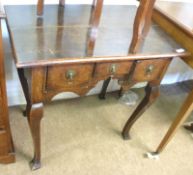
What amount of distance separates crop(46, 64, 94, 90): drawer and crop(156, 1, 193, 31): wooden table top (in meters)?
0.60

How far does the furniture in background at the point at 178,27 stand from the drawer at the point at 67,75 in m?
0.54

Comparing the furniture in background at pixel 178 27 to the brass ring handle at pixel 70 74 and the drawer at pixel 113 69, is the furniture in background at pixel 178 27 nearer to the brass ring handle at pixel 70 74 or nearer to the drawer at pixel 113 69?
the drawer at pixel 113 69

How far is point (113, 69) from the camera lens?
109 centimetres

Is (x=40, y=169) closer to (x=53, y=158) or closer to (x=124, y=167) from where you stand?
(x=53, y=158)

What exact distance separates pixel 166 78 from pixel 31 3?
135 centimetres

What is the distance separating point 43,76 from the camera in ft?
3.15

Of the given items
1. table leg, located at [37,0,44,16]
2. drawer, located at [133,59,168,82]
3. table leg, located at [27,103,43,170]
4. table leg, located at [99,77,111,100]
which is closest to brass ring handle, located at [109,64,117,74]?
drawer, located at [133,59,168,82]

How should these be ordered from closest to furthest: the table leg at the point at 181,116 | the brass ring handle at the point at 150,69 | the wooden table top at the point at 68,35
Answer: the wooden table top at the point at 68,35, the brass ring handle at the point at 150,69, the table leg at the point at 181,116

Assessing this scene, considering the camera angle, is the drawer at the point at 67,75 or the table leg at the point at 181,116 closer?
the drawer at the point at 67,75

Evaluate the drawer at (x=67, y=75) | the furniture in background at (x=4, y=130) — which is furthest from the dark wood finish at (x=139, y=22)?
the furniture in background at (x=4, y=130)

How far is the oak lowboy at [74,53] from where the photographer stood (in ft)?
3.14

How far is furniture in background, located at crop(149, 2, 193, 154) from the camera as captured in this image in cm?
125

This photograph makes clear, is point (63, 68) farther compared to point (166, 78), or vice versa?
point (166, 78)

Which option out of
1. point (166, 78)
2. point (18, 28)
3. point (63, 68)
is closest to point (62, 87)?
point (63, 68)
